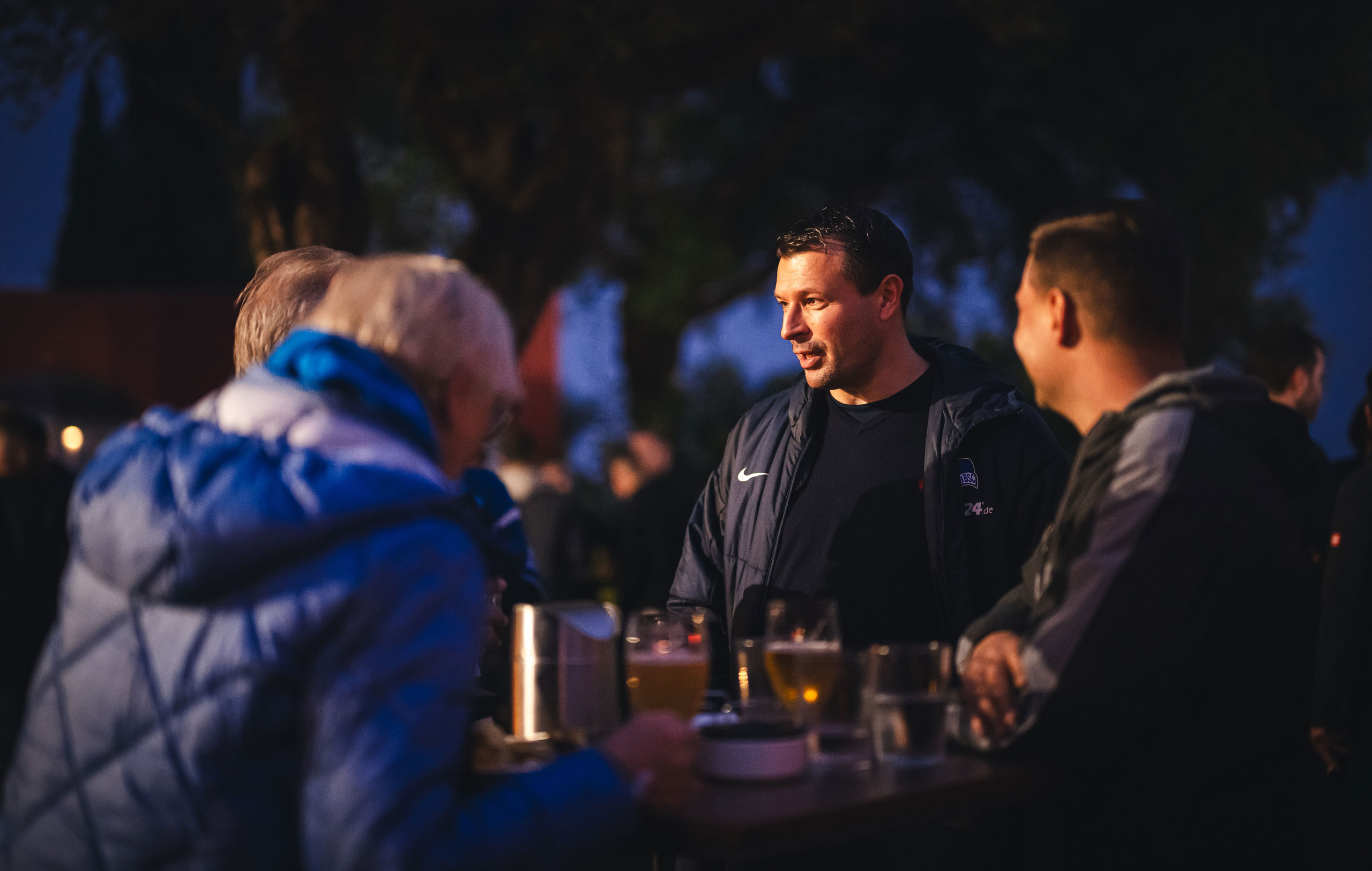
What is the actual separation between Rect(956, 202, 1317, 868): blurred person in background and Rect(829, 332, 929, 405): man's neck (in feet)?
3.41

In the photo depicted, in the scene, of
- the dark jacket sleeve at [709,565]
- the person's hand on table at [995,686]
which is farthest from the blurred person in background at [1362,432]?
the person's hand on table at [995,686]

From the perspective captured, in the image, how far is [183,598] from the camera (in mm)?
1333

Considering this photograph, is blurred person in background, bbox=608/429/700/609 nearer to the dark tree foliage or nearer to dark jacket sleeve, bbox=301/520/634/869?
the dark tree foliage

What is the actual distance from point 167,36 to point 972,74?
7158mm

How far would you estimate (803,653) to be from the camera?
1.76 m

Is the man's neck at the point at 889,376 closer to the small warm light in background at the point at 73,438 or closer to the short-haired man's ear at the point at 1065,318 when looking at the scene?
the short-haired man's ear at the point at 1065,318

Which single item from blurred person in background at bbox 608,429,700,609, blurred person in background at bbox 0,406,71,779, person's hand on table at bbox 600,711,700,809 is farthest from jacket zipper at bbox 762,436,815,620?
blurred person in background at bbox 608,429,700,609

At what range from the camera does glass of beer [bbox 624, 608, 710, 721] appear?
1.75m

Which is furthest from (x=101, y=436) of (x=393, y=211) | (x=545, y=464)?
(x=545, y=464)

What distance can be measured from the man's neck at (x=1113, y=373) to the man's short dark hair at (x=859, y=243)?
41.7 inches

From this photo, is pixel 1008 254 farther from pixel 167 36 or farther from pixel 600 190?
pixel 167 36

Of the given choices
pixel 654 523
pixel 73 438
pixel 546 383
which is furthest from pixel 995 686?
pixel 546 383

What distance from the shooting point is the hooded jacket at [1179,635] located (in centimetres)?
170

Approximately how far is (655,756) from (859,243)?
1.79m
